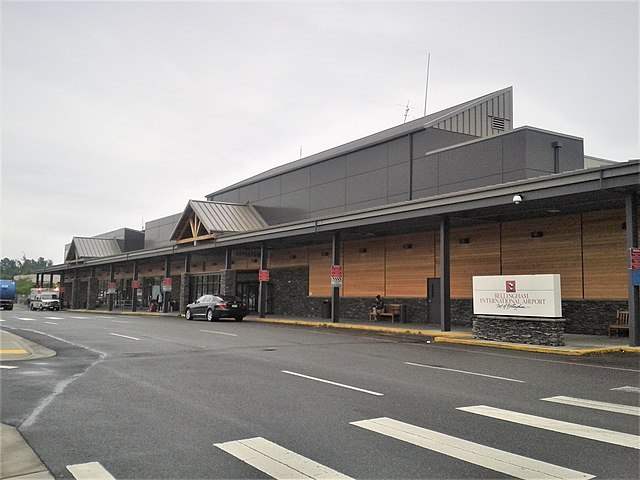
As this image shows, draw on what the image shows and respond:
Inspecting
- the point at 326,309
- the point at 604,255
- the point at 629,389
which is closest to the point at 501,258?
the point at 604,255

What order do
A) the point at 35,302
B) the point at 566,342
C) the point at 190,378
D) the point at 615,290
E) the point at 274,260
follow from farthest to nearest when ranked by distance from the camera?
the point at 35,302
the point at 274,260
the point at 615,290
the point at 566,342
the point at 190,378

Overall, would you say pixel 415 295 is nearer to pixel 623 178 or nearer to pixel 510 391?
pixel 623 178

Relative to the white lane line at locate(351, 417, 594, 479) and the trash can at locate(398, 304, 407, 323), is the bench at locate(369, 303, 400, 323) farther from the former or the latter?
the white lane line at locate(351, 417, 594, 479)

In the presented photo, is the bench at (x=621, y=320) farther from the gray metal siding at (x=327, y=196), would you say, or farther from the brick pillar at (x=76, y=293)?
the brick pillar at (x=76, y=293)

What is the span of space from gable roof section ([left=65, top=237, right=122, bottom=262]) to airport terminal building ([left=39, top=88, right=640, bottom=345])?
19964 millimetres

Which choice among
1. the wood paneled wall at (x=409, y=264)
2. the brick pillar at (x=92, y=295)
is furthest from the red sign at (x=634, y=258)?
the brick pillar at (x=92, y=295)

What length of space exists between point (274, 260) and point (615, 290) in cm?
2340

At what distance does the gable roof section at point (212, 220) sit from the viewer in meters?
38.1

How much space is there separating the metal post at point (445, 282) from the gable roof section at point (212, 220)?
18.0m

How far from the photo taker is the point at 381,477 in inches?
204

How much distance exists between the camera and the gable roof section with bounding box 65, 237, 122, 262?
61969 mm

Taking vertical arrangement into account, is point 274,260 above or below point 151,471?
above

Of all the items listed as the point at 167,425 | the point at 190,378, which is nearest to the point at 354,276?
the point at 190,378

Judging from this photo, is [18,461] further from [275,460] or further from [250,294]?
[250,294]
